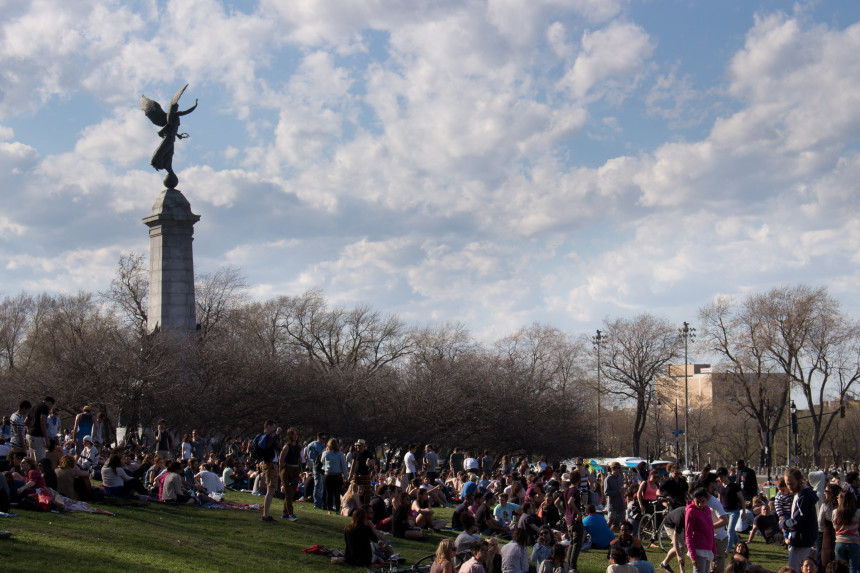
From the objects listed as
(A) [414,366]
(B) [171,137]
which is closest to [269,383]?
(B) [171,137]

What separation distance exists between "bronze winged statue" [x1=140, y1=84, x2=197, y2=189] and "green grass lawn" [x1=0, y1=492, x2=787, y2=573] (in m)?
19.0

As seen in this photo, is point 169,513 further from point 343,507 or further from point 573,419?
point 573,419

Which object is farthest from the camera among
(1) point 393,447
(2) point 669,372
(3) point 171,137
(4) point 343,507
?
(2) point 669,372

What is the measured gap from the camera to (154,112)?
3372 centimetres

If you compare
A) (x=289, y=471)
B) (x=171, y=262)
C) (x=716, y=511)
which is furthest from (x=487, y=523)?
(x=171, y=262)

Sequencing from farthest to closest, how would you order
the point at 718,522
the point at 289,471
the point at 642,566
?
1. the point at 289,471
2. the point at 718,522
3. the point at 642,566

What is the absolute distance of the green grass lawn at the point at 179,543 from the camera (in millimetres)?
11211

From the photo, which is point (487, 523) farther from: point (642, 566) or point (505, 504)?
point (642, 566)

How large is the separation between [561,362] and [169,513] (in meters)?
47.5

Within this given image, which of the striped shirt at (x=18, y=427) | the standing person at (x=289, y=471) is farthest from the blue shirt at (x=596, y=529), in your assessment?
the striped shirt at (x=18, y=427)

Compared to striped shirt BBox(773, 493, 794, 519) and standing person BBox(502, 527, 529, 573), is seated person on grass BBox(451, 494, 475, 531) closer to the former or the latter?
standing person BBox(502, 527, 529, 573)

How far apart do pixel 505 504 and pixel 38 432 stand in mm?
8773

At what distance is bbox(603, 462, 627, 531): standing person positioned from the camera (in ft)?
59.1

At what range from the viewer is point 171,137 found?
3388 cm
